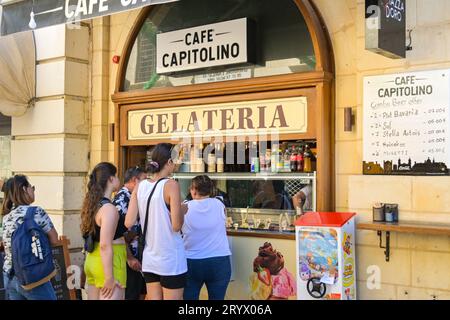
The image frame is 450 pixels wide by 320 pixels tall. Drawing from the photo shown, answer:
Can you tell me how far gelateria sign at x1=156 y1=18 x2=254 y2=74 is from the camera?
19.8 ft

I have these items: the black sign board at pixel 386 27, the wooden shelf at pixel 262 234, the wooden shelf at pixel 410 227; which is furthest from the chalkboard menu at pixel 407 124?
the wooden shelf at pixel 262 234

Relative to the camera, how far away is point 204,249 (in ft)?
17.0

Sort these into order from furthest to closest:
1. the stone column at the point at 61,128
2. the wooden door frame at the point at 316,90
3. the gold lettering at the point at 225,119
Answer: the stone column at the point at 61,128, the gold lettering at the point at 225,119, the wooden door frame at the point at 316,90

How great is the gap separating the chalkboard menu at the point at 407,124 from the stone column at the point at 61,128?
395 centimetres

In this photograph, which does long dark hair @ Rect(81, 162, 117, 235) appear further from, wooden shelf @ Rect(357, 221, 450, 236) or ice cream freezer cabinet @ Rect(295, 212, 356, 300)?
wooden shelf @ Rect(357, 221, 450, 236)

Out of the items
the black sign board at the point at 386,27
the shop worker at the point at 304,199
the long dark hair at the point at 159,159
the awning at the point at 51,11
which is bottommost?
the shop worker at the point at 304,199

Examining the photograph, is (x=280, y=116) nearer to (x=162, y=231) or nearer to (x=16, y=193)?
(x=162, y=231)

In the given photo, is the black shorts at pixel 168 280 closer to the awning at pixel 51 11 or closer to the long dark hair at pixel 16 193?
the long dark hair at pixel 16 193

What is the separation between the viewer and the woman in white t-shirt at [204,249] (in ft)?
17.0

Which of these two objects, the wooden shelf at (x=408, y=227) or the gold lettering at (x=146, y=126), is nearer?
the wooden shelf at (x=408, y=227)

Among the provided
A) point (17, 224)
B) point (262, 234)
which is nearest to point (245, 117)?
point (262, 234)

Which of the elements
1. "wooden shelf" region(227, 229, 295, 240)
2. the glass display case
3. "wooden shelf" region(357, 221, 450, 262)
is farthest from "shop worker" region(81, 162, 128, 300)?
"wooden shelf" region(357, 221, 450, 262)

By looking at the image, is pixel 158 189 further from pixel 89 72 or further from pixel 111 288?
pixel 89 72

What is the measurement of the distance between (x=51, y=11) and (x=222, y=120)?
2187 millimetres
